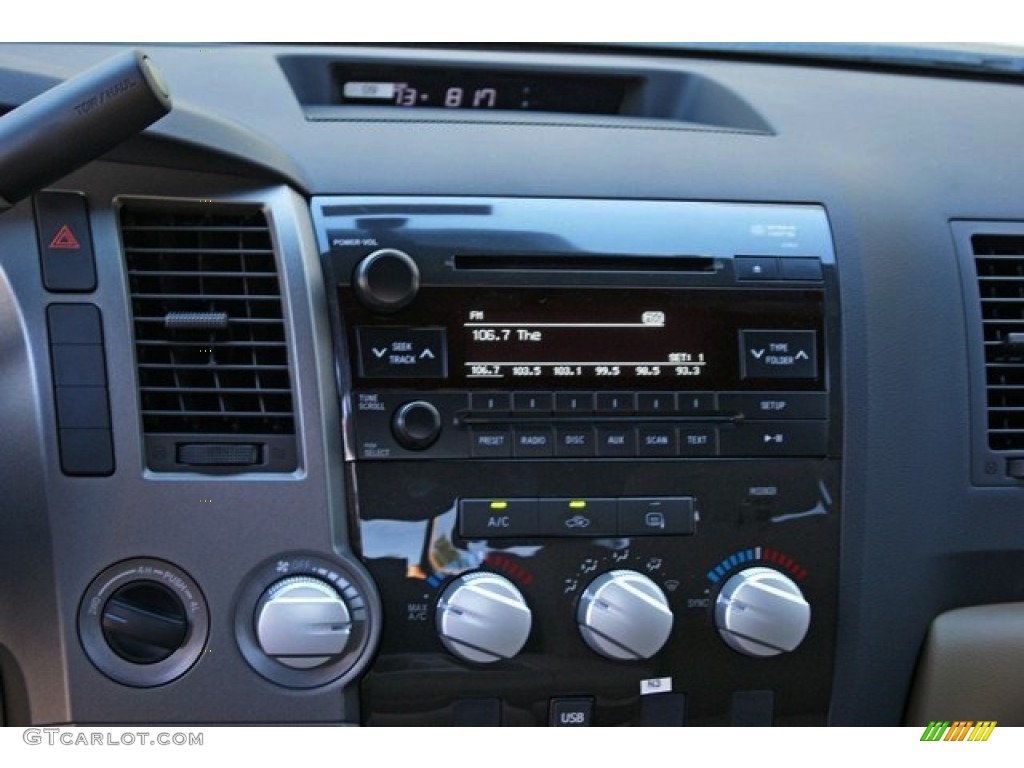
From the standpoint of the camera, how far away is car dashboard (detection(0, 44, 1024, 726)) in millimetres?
1570

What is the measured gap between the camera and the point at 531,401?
160 cm

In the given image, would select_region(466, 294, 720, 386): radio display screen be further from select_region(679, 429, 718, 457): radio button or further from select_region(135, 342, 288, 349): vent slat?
select_region(135, 342, 288, 349): vent slat

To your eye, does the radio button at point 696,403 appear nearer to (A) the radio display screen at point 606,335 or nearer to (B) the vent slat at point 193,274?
(A) the radio display screen at point 606,335

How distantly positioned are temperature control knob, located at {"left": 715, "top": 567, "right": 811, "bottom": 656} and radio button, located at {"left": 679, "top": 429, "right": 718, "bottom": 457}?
18 centimetres

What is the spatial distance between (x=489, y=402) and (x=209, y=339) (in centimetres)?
38

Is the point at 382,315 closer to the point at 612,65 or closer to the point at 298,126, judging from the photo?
the point at 298,126

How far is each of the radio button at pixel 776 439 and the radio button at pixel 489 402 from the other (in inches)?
12.0

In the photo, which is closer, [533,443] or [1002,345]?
[533,443]

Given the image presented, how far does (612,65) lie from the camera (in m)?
1.96

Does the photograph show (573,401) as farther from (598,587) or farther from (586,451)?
(598,587)

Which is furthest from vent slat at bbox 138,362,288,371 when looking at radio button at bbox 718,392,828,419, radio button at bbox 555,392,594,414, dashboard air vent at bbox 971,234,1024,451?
dashboard air vent at bbox 971,234,1024,451

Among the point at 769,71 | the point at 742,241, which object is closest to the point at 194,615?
the point at 742,241
